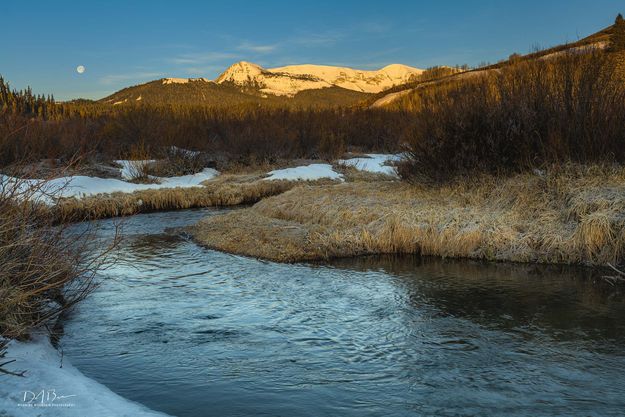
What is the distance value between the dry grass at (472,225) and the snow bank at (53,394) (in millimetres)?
5604

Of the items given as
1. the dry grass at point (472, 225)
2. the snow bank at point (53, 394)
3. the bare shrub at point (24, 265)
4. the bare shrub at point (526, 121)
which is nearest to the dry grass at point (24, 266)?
the bare shrub at point (24, 265)

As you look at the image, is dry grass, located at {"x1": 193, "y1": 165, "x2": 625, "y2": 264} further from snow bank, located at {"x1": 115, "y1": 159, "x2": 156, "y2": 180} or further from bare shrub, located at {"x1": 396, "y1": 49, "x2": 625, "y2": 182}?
snow bank, located at {"x1": 115, "y1": 159, "x2": 156, "y2": 180}

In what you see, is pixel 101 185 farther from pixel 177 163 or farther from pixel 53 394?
pixel 53 394

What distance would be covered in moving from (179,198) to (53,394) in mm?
14306

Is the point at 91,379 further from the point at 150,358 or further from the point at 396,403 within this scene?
the point at 396,403

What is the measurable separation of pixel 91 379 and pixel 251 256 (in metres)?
5.80

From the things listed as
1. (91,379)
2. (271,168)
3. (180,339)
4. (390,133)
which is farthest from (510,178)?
(390,133)

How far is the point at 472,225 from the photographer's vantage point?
1070 cm

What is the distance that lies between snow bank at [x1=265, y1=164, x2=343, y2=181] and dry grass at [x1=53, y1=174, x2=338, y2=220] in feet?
2.05

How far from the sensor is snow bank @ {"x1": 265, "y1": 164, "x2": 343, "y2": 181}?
72.8 ft

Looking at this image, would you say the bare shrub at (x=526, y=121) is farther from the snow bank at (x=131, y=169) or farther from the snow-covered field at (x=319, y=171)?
the snow bank at (x=131, y=169)

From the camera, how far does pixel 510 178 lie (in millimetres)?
12555

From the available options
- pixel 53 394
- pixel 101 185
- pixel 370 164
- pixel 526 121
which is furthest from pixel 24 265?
pixel 370 164

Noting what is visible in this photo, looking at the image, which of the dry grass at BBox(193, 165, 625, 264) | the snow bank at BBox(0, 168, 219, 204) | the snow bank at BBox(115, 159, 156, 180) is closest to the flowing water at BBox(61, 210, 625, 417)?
the dry grass at BBox(193, 165, 625, 264)
